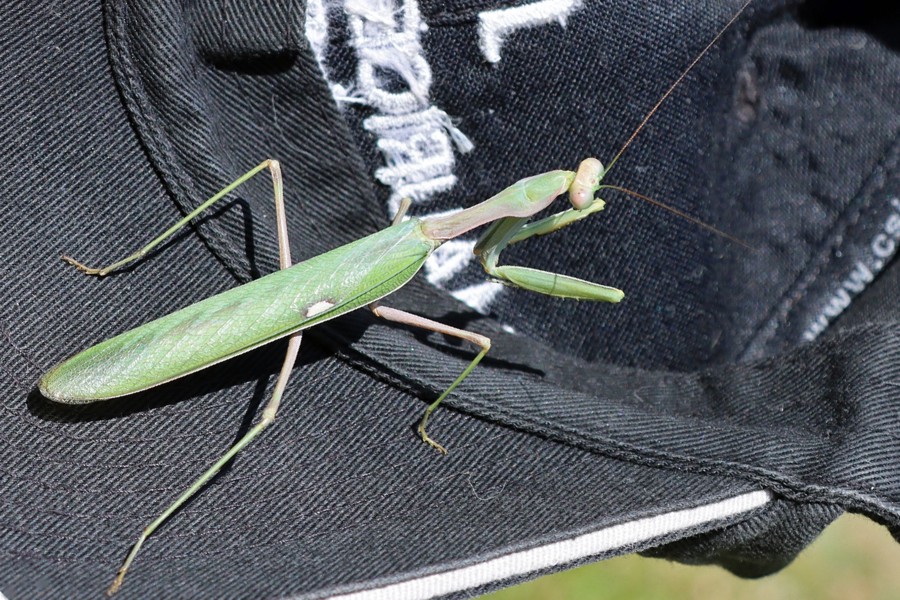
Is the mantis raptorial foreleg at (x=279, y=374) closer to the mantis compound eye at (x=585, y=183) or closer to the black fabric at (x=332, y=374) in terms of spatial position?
the black fabric at (x=332, y=374)

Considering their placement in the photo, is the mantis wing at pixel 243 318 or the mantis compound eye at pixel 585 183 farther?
the mantis compound eye at pixel 585 183

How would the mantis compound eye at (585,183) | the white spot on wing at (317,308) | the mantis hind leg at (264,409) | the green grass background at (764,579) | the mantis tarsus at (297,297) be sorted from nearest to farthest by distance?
the mantis hind leg at (264,409), the mantis tarsus at (297,297), the white spot on wing at (317,308), the mantis compound eye at (585,183), the green grass background at (764,579)

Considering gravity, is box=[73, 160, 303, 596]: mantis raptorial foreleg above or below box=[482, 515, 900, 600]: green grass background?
above

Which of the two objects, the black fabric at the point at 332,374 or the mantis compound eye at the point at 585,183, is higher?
the mantis compound eye at the point at 585,183

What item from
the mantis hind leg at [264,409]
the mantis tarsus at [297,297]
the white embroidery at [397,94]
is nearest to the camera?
the mantis hind leg at [264,409]

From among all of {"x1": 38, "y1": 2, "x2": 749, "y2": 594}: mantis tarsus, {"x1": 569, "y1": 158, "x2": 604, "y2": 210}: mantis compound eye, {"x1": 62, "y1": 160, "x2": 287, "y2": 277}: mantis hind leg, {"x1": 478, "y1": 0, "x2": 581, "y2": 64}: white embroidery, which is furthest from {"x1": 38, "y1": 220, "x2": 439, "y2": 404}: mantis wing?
{"x1": 478, "y1": 0, "x2": 581, "y2": 64}: white embroidery

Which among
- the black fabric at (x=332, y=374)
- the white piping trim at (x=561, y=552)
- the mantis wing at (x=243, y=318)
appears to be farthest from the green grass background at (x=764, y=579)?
the mantis wing at (x=243, y=318)

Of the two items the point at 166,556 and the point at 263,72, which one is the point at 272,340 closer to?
the point at 166,556

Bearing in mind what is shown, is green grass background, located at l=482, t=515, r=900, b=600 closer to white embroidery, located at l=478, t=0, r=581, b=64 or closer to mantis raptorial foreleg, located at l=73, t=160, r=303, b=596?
mantis raptorial foreleg, located at l=73, t=160, r=303, b=596
